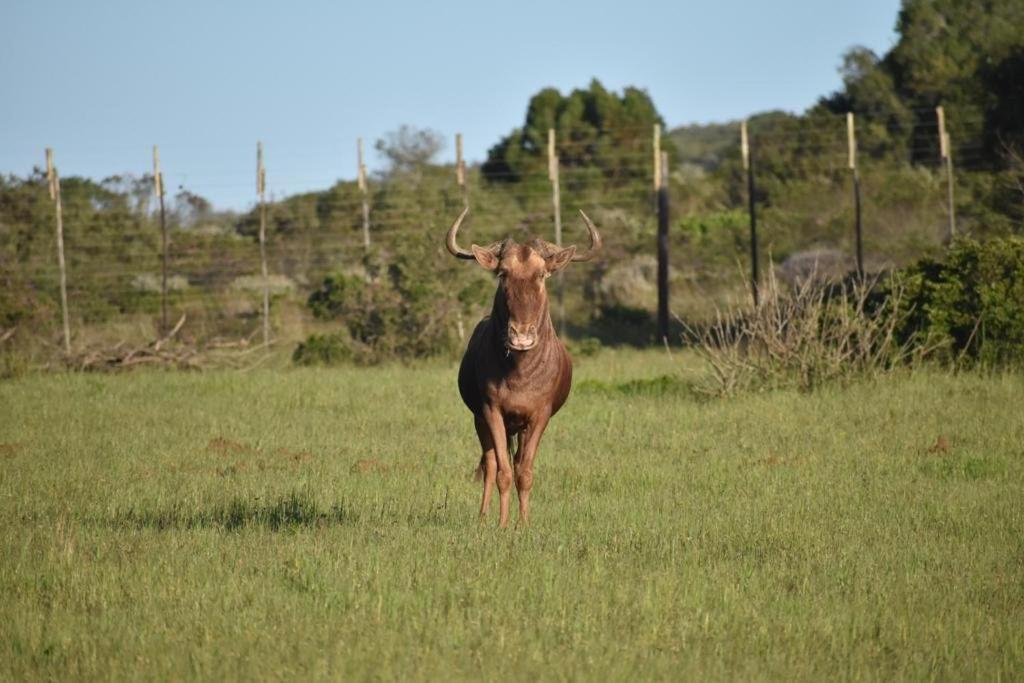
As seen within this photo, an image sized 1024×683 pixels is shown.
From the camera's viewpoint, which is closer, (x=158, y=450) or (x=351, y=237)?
(x=158, y=450)

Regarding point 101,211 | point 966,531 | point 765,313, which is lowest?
point 966,531

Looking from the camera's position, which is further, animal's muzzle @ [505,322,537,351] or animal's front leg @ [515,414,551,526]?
animal's front leg @ [515,414,551,526]

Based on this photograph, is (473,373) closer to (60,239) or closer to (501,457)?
(501,457)

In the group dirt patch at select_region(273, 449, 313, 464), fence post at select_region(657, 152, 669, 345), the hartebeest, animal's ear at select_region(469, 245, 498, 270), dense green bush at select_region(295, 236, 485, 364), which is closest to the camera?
the hartebeest

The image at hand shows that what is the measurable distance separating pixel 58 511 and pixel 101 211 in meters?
23.2

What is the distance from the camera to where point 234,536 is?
9.43 metres

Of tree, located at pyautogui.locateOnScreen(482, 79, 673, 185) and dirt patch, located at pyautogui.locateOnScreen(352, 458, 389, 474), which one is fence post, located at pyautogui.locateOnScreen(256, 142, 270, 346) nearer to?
dirt patch, located at pyautogui.locateOnScreen(352, 458, 389, 474)

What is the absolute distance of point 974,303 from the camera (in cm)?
1939

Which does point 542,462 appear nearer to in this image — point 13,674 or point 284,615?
point 284,615

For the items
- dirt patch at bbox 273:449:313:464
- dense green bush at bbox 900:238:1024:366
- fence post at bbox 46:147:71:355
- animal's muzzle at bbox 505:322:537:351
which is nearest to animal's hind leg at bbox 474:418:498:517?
animal's muzzle at bbox 505:322:537:351

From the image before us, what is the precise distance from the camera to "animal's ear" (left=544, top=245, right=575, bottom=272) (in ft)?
33.3

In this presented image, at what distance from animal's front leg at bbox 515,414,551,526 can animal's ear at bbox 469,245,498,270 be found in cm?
129

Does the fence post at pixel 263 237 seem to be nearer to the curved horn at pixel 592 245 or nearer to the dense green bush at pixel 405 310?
the dense green bush at pixel 405 310

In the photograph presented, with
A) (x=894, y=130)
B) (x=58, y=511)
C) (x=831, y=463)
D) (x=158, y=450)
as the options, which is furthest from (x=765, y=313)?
(x=894, y=130)
